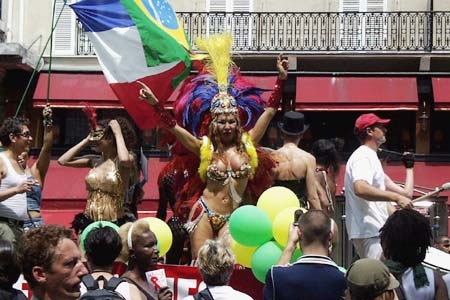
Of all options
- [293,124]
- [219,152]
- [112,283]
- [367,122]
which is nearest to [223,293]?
[112,283]

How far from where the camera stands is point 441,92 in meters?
20.7

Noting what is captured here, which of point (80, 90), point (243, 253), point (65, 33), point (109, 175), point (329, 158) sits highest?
point (65, 33)

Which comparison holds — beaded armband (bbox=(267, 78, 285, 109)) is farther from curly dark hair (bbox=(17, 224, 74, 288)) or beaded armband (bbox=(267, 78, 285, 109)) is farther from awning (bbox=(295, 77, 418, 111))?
awning (bbox=(295, 77, 418, 111))

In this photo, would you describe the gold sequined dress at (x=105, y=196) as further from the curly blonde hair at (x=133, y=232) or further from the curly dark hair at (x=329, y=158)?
the curly dark hair at (x=329, y=158)

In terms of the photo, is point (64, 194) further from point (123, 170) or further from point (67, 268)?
point (67, 268)

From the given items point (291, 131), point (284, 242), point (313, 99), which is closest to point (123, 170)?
point (291, 131)

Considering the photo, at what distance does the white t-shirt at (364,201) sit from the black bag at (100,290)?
103 inches

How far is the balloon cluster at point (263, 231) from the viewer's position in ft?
20.0

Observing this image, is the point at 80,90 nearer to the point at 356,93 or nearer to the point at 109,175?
the point at 356,93

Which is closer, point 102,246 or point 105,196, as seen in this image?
point 102,246

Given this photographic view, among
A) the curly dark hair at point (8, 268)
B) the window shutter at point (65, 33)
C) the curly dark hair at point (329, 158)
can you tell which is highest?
the window shutter at point (65, 33)

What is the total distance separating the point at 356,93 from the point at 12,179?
14564mm

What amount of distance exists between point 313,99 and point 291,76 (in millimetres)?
1154

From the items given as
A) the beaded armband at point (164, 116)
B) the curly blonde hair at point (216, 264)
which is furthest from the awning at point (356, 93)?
the curly blonde hair at point (216, 264)
